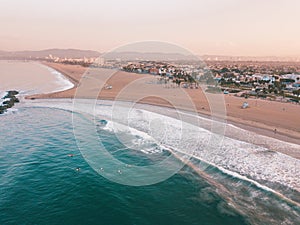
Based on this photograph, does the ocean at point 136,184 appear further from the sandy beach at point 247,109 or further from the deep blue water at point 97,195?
the sandy beach at point 247,109

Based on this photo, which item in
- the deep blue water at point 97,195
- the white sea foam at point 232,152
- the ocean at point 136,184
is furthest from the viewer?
the white sea foam at point 232,152

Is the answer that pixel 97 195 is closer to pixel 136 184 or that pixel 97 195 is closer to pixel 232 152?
pixel 136 184

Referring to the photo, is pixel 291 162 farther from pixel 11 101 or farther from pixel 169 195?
pixel 11 101

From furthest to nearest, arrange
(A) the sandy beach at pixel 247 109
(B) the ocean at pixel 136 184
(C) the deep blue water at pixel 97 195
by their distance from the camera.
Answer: (A) the sandy beach at pixel 247 109 → (B) the ocean at pixel 136 184 → (C) the deep blue water at pixel 97 195

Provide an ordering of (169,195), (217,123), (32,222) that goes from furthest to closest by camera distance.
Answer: (217,123) → (169,195) → (32,222)

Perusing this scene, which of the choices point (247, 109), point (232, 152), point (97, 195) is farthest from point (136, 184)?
point (247, 109)

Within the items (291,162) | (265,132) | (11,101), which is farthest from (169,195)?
(11,101)

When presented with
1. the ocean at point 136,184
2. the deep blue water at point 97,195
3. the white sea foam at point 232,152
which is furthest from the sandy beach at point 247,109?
the deep blue water at point 97,195

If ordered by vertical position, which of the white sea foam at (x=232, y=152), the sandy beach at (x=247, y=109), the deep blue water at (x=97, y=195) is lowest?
the deep blue water at (x=97, y=195)
